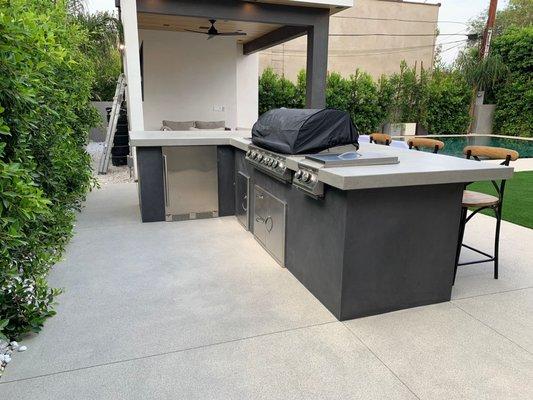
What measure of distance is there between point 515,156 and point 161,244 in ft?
9.65

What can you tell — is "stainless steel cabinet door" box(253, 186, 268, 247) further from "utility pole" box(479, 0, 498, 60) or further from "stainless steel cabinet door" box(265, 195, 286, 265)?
"utility pole" box(479, 0, 498, 60)

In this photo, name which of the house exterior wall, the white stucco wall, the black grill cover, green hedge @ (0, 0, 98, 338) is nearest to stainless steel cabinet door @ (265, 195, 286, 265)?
the black grill cover

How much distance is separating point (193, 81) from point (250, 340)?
812 centimetres

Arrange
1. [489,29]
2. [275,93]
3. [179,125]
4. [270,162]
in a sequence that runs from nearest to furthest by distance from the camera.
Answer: [270,162], [179,125], [275,93], [489,29]

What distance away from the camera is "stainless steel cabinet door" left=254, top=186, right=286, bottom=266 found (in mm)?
3109

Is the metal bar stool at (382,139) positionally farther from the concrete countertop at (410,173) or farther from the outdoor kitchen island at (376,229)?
the concrete countertop at (410,173)

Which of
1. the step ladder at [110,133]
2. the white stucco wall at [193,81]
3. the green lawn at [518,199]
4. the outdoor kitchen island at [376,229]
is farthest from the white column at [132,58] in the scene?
the green lawn at [518,199]

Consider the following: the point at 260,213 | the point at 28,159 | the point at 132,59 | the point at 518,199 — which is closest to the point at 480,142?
the point at 518,199

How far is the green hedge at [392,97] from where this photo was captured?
1238 cm

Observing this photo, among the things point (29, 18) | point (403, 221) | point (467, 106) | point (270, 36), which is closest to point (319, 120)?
point (403, 221)

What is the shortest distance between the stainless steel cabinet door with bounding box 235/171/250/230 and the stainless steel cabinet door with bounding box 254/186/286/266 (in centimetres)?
28

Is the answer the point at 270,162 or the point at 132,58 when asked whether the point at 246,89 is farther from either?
the point at 270,162

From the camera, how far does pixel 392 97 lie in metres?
14.0

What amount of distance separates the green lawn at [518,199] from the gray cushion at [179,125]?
6001mm
